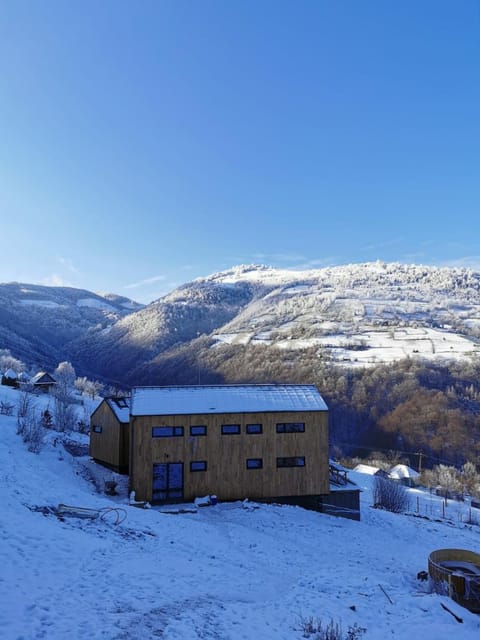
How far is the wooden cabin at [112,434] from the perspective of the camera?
85.7 feet

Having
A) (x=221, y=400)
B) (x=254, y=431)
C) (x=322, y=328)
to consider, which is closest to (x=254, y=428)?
(x=254, y=431)

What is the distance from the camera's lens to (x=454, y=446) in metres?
69.2

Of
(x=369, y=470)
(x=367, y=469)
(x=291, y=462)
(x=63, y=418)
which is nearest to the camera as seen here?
(x=291, y=462)

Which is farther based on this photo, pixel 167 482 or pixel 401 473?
pixel 401 473

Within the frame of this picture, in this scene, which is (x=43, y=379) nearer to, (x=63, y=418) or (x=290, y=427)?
(x=63, y=418)

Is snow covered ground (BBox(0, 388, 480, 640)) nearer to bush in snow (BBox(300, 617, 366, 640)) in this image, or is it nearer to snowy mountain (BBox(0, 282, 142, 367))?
bush in snow (BBox(300, 617, 366, 640))

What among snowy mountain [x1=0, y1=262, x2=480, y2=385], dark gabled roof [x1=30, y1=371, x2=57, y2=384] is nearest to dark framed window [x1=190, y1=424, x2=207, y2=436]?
dark gabled roof [x1=30, y1=371, x2=57, y2=384]

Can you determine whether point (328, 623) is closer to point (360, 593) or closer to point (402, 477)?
point (360, 593)

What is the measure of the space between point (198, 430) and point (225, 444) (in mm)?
1670

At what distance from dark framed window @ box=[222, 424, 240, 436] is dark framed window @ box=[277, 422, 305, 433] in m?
2.33

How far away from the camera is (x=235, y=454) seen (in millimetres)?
23641

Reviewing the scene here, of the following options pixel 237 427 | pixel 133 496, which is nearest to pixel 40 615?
pixel 133 496

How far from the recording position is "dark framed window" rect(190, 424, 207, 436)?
76.5 ft

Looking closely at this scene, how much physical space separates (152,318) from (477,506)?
147m
